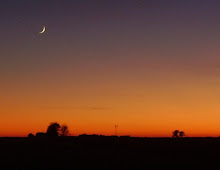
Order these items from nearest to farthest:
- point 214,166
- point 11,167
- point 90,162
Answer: point 11,167 → point 214,166 → point 90,162

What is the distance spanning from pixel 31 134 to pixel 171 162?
12429cm

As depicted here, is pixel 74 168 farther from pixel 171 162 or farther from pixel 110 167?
pixel 171 162

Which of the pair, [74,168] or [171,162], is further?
[171,162]

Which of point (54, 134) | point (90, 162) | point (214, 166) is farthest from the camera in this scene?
point (54, 134)

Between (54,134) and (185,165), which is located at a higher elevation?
(54,134)

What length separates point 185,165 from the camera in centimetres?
5797

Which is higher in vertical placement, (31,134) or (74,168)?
(31,134)

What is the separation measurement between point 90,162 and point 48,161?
17.8 ft

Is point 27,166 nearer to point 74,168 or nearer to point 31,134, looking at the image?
point 74,168

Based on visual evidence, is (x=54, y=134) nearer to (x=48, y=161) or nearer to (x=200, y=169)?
(x=48, y=161)

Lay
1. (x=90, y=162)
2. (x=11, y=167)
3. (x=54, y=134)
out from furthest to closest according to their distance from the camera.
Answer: (x=54, y=134), (x=90, y=162), (x=11, y=167)

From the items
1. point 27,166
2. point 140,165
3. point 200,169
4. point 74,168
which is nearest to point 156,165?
point 140,165

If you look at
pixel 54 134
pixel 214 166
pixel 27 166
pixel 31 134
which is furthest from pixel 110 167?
pixel 31 134

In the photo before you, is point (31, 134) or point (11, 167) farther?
point (31, 134)
